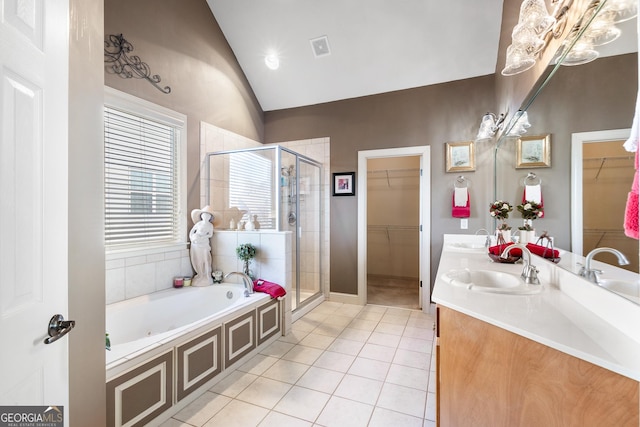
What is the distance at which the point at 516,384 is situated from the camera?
0.87 meters

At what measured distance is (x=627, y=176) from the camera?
0.83 meters

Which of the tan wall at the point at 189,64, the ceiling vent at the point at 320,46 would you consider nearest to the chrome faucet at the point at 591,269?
the tan wall at the point at 189,64

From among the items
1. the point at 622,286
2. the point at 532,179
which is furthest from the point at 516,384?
the point at 532,179

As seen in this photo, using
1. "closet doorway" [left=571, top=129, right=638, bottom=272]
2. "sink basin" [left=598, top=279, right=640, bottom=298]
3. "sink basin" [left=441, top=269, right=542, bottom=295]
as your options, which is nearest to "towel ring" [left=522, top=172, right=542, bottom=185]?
"closet doorway" [left=571, top=129, right=638, bottom=272]

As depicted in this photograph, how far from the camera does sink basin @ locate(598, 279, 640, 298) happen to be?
79cm

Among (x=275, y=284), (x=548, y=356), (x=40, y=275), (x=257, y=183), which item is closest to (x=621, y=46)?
(x=548, y=356)

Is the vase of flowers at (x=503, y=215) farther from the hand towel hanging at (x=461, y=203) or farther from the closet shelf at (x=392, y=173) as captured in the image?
the closet shelf at (x=392, y=173)

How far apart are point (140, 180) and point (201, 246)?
815mm

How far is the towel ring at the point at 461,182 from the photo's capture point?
319 centimetres

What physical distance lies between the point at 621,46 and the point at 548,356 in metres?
1.00

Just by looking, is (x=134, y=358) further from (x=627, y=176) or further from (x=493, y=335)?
(x=627, y=176)

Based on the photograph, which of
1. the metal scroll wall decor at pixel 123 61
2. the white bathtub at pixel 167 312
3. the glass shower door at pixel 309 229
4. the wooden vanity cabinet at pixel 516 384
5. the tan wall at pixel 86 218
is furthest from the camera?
the glass shower door at pixel 309 229

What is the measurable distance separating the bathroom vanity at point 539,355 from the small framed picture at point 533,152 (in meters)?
0.55

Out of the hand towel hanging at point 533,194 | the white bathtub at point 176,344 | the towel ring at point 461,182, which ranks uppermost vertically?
the towel ring at point 461,182
